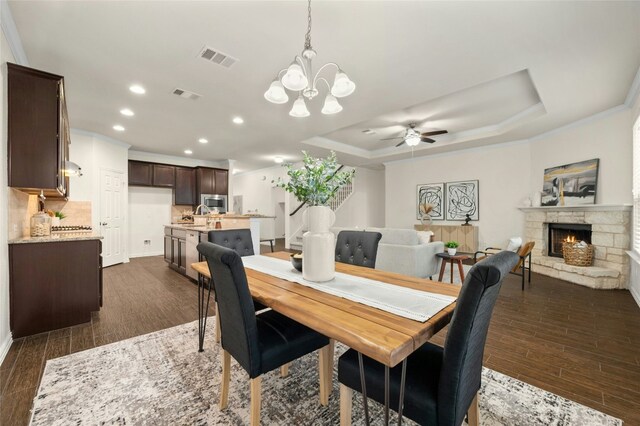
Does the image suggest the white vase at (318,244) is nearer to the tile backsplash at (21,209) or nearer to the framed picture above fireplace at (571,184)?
the tile backsplash at (21,209)

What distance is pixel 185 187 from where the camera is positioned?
7.71 meters

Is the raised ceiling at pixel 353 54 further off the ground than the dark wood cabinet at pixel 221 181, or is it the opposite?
the raised ceiling at pixel 353 54

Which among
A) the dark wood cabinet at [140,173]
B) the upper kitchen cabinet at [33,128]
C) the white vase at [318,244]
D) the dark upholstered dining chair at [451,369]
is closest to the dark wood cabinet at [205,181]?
the dark wood cabinet at [140,173]

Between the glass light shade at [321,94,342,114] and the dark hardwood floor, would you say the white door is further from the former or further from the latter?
the glass light shade at [321,94,342,114]

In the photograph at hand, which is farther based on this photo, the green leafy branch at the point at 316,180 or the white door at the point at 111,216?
the white door at the point at 111,216

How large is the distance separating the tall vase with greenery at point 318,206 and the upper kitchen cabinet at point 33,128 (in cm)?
254

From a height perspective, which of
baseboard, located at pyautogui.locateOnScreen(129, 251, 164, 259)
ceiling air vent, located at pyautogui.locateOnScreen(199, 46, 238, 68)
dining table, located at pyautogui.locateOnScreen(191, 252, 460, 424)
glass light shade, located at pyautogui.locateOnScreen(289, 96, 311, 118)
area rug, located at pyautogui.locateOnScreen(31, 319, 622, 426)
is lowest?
area rug, located at pyautogui.locateOnScreen(31, 319, 622, 426)

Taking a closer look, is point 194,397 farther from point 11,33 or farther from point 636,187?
point 636,187

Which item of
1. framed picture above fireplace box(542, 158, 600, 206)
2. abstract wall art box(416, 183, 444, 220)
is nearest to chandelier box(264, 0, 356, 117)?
framed picture above fireplace box(542, 158, 600, 206)

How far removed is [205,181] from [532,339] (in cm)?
765

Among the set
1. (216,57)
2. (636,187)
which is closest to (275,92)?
(216,57)

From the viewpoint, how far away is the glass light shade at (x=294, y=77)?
1.89 m

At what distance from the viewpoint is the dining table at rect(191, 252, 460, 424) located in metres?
0.96

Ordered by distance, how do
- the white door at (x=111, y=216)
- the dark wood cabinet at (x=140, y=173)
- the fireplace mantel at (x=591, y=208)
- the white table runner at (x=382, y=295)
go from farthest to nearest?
the dark wood cabinet at (x=140, y=173)
the white door at (x=111, y=216)
the fireplace mantel at (x=591, y=208)
the white table runner at (x=382, y=295)
